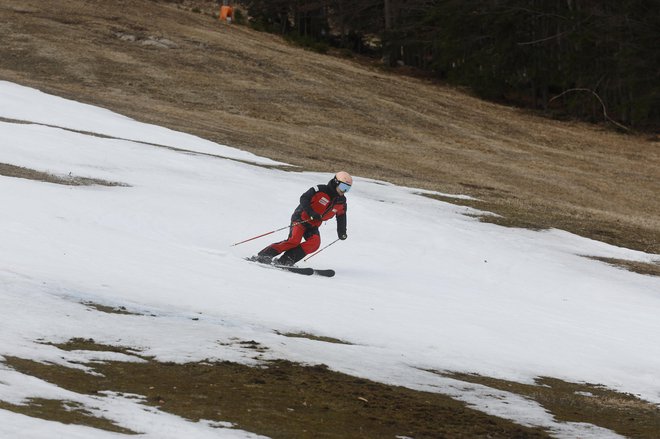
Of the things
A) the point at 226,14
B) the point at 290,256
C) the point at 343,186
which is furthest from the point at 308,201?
the point at 226,14

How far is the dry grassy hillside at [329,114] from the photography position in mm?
29422

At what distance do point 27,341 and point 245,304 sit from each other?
11.1 ft

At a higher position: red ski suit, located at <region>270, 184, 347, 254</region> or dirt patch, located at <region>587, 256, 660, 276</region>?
red ski suit, located at <region>270, 184, 347, 254</region>

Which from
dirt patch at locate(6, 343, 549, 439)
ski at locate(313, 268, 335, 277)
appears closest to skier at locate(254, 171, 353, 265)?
ski at locate(313, 268, 335, 277)

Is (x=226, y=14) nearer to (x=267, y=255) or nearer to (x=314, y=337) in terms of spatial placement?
(x=267, y=255)

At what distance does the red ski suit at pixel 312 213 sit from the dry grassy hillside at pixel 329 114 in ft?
28.3

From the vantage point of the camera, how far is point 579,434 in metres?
8.83

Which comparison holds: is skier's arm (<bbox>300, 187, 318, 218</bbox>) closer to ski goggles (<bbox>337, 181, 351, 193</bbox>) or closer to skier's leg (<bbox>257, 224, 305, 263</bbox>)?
skier's leg (<bbox>257, 224, 305, 263</bbox>)

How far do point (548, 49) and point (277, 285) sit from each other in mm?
43222

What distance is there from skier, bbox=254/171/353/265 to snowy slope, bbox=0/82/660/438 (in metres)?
0.61

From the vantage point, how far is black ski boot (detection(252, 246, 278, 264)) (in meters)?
15.4

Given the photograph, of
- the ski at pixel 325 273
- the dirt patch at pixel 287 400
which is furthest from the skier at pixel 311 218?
the dirt patch at pixel 287 400

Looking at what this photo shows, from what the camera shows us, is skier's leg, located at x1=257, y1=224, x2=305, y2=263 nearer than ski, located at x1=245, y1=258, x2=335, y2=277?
No

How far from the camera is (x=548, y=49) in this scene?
53875 mm
